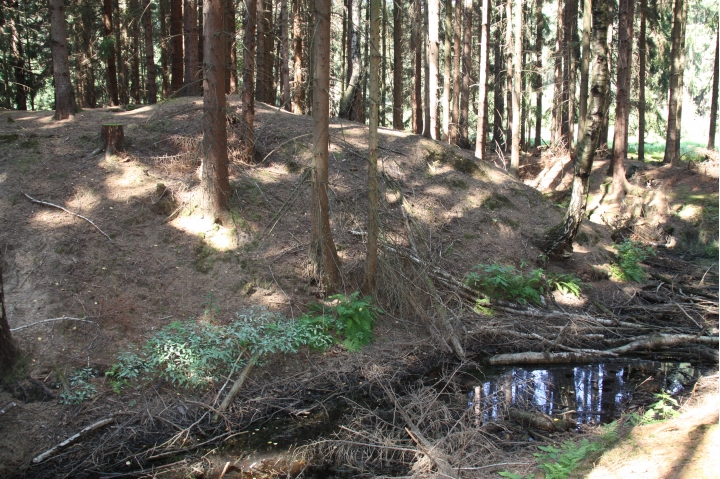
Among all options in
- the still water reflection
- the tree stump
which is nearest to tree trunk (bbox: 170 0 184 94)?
the tree stump

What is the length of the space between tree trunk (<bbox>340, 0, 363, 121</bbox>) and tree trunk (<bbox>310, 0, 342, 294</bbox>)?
20.2 feet

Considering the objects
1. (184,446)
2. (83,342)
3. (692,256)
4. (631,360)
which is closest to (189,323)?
(83,342)

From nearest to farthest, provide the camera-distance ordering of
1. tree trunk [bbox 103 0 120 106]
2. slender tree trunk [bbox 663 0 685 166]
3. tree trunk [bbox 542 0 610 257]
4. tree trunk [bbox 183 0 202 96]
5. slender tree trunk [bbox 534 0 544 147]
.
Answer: tree trunk [bbox 542 0 610 257], tree trunk [bbox 183 0 202 96], tree trunk [bbox 103 0 120 106], slender tree trunk [bbox 663 0 685 166], slender tree trunk [bbox 534 0 544 147]

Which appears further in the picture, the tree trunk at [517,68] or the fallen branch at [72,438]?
the tree trunk at [517,68]

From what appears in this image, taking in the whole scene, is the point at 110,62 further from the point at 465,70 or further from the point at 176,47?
the point at 465,70

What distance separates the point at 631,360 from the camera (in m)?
8.73

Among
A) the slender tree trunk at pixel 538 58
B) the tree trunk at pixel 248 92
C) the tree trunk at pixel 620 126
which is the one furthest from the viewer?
the slender tree trunk at pixel 538 58

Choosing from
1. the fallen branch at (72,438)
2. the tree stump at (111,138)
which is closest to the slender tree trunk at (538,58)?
the tree stump at (111,138)

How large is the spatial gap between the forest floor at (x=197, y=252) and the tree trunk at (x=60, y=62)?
1.10ft

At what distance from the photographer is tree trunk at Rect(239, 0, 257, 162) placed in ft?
36.4

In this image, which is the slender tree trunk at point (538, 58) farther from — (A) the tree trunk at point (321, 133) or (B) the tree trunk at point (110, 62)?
(B) the tree trunk at point (110, 62)

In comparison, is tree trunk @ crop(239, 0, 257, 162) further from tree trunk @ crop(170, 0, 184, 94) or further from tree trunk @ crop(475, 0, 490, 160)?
tree trunk @ crop(475, 0, 490, 160)

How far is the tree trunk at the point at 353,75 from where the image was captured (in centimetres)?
1529

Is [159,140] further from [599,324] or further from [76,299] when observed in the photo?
[599,324]
